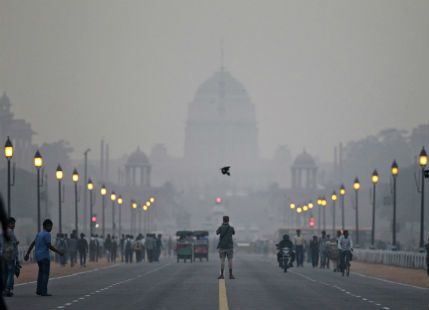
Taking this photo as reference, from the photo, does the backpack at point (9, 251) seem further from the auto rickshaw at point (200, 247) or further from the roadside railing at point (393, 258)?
the auto rickshaw at point (200, 247)

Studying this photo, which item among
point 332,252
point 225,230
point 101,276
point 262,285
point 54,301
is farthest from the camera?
point 332,252

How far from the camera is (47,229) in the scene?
112 ft

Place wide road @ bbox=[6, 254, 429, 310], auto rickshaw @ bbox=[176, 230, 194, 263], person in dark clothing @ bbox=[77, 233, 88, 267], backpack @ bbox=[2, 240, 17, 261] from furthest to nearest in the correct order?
auto rickshaw @ bbox=[176, 230, 194, 263] < person in dark clothing @ bbox=[77, 233, 88, 267] < backpack @ bbox=[2, 240, 17, 261] < wide road @ bbox=[6, 254, 429, 310]

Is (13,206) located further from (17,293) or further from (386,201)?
(17,293)

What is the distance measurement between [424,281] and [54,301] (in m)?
19.1

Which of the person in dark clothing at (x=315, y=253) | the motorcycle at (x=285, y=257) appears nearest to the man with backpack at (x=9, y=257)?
the motorcycle at (x=285, y=257)

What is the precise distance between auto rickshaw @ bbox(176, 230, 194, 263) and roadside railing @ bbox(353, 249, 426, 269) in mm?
11168

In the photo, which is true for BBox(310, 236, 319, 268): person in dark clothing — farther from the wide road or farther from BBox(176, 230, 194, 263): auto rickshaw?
the wide road

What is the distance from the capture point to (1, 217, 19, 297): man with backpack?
1239 inches

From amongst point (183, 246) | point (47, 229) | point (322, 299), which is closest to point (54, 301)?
point (47, 229)

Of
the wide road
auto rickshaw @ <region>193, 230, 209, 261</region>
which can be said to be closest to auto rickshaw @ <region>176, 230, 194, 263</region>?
auto rickshaw @ <region>193, 230, 209, 261</region>

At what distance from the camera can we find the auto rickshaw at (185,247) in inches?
3123

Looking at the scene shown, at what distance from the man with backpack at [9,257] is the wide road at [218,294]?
1.80 feet

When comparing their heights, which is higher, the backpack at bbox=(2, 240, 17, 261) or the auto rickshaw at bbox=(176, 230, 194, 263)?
the backpack at bbox=(2, 240, 17, 261)
